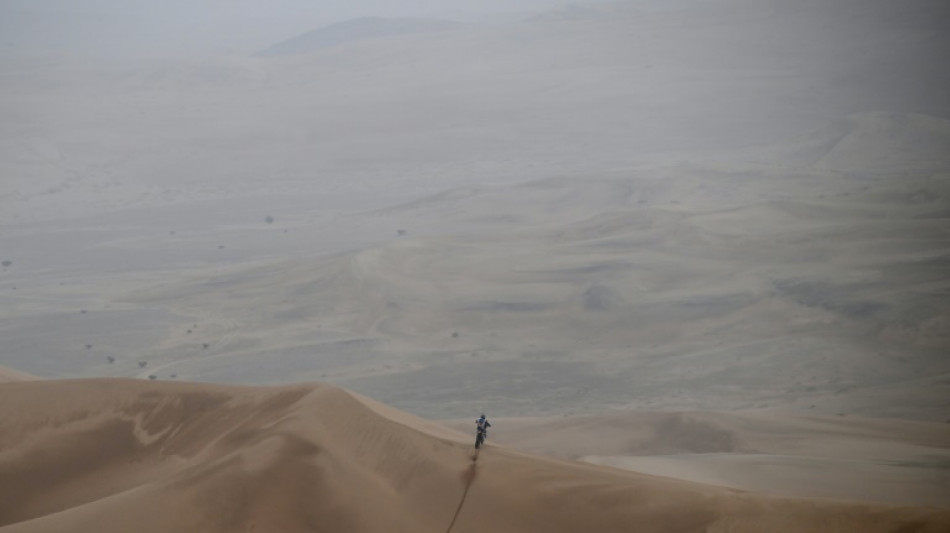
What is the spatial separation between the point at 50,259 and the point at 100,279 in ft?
28.3

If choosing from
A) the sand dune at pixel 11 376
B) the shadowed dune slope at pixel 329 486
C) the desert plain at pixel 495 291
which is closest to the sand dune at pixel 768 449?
the desert plain at pixel 495 291

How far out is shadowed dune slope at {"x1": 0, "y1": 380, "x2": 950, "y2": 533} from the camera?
463 inches

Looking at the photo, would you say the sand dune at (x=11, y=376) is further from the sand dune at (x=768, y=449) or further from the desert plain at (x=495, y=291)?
the sand dune at (x=768, y=449)

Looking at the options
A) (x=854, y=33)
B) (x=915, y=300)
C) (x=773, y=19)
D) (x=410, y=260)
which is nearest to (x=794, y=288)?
(x=915, y=300)

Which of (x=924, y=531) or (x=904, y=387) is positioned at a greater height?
(x=924, y=531)

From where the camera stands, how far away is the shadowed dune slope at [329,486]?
463 inches

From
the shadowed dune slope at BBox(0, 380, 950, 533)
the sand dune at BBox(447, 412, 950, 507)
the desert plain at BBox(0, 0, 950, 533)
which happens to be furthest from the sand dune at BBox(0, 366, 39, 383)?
the sand dune at BBox(447, 412, 950, 507)

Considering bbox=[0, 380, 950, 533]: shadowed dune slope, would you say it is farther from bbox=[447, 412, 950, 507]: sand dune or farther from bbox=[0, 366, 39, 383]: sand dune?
bbox=[0, 366, 39, 383]: sand dune

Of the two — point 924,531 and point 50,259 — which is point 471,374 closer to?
point 924,531

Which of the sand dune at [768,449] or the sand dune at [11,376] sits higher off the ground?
the sand dune at [11,376]

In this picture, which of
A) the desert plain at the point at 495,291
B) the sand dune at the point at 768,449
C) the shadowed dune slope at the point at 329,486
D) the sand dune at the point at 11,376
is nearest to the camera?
the shadowed dune slope at the point at 329,486

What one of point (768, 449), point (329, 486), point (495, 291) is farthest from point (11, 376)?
point (495, 291)

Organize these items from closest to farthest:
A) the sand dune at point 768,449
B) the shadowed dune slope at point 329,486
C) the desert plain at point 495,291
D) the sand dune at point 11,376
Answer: the shadowed dune slope at point 329,486, the desert plain at point 495,291, the sand dune at point 768,449, the sand dune at point 11,376

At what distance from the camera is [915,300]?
37281 millimetres
